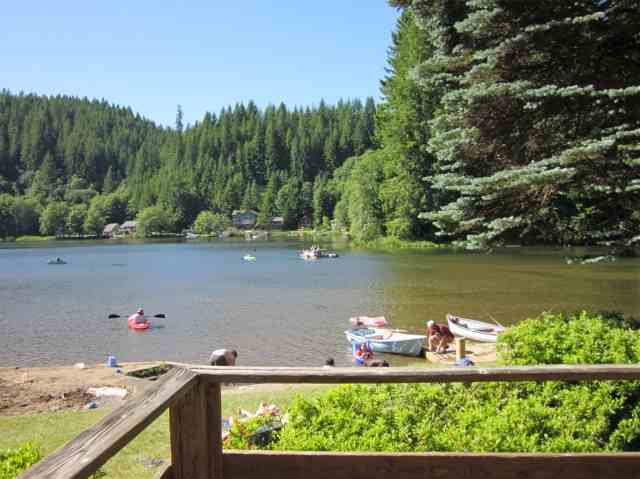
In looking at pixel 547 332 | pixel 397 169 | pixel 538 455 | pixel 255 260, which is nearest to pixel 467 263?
pixel 397 169

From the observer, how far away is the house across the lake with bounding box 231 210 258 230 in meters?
155

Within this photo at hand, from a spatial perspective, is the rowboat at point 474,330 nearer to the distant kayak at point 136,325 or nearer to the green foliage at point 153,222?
the distant kayak at point 136,325

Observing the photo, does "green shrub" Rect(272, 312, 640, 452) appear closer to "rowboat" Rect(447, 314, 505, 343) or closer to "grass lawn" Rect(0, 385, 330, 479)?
"grass lawn" Rect(0, 385, 330, 479)

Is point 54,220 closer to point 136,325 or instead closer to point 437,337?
point 136,325

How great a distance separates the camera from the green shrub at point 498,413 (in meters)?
4.49

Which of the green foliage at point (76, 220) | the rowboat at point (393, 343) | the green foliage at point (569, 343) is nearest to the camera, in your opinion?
the green foliage at point (569, 343)

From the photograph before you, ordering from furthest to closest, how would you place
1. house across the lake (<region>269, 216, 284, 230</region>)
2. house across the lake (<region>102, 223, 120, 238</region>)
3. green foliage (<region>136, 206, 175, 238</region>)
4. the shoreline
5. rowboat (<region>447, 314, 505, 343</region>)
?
house across the lake (<region>102, 223, 120, 238</region>) < house across the lake (<region>269, 216, 284, 230</region>) < green foliage (<region>136, 206, 175, 238</region>) < rowboat (<region>447, 314, 505, 343</region>) < the shoreline

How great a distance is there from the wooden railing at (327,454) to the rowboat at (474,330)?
15519 mm

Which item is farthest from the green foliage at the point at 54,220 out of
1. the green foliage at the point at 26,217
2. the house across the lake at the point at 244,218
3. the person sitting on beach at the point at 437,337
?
the person sitting on beach at the point at 437,337

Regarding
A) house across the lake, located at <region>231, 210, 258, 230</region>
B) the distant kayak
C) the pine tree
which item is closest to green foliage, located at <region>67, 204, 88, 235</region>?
house across the lake, located at <region>231, 210, 258, 230</region>

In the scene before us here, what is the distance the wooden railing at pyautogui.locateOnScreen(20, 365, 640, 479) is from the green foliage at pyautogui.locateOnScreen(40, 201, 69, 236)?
16008cm

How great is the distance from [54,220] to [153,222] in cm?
2602

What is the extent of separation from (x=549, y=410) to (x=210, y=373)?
3.34 metres

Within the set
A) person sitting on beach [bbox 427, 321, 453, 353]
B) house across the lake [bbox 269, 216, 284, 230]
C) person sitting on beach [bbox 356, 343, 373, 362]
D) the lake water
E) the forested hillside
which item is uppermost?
the forested hillside
